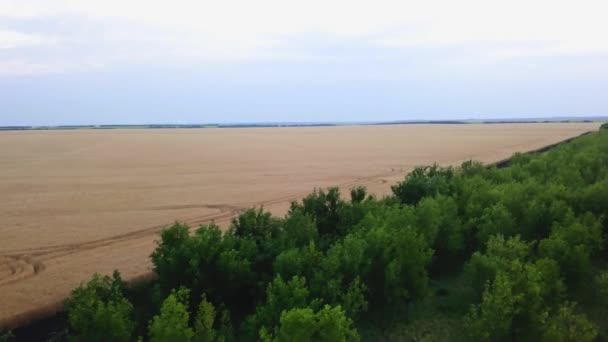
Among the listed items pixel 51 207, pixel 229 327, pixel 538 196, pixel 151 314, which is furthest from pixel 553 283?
pixel 51 207

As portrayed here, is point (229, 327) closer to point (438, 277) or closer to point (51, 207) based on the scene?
point (438, 277)

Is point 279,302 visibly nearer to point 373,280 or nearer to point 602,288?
point 373,280

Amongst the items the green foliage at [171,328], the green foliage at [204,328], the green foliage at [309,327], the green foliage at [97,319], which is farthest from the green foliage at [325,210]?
the green foliage at [171,328]

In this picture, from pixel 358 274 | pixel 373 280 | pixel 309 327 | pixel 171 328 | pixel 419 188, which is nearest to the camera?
pixel 309 327

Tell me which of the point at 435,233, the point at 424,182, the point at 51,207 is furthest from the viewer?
the point at 51,207

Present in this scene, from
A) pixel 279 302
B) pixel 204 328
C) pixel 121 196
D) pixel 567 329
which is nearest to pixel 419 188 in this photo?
pixel 567 329

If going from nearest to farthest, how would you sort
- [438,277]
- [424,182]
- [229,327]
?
1. [229,327]
2. [438,277]
3. [424,182]
